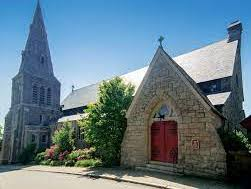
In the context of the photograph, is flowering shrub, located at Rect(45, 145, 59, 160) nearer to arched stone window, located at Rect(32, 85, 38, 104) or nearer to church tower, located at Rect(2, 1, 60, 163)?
church tower, located at Rect(2, 1, 60, 163)

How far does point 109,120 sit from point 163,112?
168 inches

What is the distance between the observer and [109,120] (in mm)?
16016

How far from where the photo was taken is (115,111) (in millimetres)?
16219

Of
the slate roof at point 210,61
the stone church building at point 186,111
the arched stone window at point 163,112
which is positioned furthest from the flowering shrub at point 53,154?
the arched stone window at point 163,112

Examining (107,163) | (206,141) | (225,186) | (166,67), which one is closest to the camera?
(225,186)

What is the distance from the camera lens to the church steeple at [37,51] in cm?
3447

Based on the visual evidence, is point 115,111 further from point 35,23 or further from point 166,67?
point 35,23

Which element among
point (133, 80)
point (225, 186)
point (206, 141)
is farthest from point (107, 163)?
point (133, 80)

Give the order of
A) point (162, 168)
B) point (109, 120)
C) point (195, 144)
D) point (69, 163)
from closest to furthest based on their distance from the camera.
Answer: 1. point (195, 144)
2. point (162, 168)
3. point (109, 120)
4. point (69, 163)

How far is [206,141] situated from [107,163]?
7.52 meters

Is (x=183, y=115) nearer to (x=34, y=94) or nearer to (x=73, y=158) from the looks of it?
(x=73, y=158)

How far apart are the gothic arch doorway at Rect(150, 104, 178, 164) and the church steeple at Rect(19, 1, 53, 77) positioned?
84.5 feet

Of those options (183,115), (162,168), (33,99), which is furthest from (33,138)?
(183,115)

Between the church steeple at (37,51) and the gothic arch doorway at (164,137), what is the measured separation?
2574 centimetres
